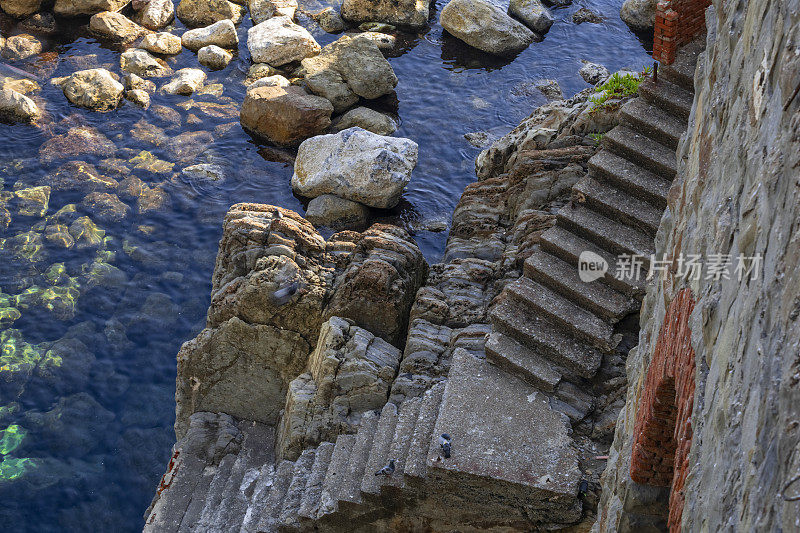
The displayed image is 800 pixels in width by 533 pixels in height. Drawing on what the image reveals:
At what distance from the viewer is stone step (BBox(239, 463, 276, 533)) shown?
8273 millimetres

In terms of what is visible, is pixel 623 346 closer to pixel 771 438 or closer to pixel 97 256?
pixel 771 438

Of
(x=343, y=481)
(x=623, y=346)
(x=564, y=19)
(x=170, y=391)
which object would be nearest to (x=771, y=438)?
(x=623, y=346)

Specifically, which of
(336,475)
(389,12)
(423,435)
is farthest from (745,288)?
(389,12)

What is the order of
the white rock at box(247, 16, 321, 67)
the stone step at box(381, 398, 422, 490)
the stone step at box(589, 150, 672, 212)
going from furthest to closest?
the white rock at box(247, 16, 321, 67) < the stone step at box(589, 150, 672, 212) < the stone step at box(381, 398, 422, 490)

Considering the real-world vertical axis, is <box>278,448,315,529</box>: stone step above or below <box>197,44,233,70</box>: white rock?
below

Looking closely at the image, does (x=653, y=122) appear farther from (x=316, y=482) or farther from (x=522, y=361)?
(x=316, y=482)

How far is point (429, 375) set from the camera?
8.66 metres

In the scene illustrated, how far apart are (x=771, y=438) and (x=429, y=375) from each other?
6.54 m

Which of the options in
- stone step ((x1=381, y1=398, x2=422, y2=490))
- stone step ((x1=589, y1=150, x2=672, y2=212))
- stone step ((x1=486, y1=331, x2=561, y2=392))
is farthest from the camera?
stone step ((x1=589, y1=150, x2=672, y2=212))

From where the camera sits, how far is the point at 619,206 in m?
7.81

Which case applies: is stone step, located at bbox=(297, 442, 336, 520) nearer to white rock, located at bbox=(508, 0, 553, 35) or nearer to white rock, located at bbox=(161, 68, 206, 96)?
white rock, located at bbox=(161, 68, 206, 96)

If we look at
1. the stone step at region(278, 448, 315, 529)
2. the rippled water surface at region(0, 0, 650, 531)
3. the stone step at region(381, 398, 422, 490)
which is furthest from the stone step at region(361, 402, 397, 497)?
the rippled water surface at region(0, 0, 650, 531)

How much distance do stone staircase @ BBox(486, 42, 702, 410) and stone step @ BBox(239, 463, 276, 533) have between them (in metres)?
3.25

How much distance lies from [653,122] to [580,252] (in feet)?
5.33
